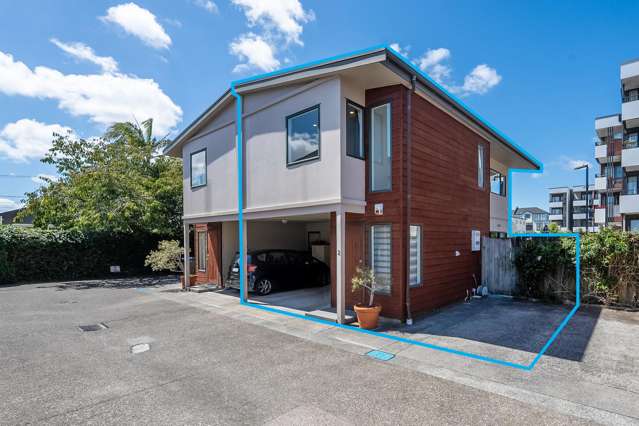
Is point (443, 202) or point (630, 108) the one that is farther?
point (630, 108)

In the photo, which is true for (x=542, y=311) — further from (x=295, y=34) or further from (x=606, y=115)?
(x=606, y=115)

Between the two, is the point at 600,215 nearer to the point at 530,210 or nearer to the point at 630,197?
the point at 630,197

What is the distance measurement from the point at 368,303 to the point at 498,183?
376 inches

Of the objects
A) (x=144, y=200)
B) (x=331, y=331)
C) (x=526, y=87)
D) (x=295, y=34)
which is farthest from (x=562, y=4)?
(x=144, y=200)

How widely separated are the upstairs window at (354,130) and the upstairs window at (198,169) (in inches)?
248

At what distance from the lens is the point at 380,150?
8.24m

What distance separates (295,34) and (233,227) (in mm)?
7026

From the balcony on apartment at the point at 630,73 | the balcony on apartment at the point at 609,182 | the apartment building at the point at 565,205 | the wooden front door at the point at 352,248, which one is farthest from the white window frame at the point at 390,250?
the apartment building at the point at 565,205

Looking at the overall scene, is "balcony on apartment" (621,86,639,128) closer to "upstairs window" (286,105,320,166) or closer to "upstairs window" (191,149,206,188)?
"upstairs window" (286,105,320,166)

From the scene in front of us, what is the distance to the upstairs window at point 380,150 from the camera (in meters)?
7.93

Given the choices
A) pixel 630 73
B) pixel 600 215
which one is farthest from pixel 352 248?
pixel 600 215

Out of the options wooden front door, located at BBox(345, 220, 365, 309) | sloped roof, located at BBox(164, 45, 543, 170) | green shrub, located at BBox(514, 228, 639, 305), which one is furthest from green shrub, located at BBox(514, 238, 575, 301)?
wooden front door, located at BBox(345, 220, 365, 309)

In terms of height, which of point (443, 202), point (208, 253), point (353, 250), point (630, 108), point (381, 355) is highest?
point (630, 108)

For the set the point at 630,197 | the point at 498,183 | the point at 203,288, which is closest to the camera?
the point at 203,288
